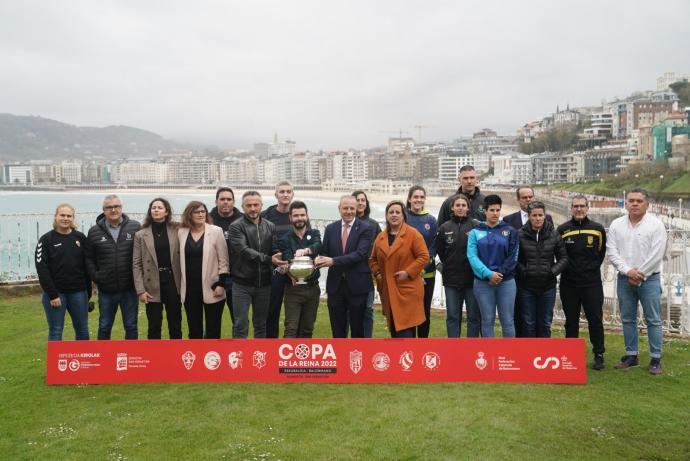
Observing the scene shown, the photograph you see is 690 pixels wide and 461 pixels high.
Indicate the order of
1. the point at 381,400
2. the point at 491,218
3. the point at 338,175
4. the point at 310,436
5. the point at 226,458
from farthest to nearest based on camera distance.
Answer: the point at 338,175, the point at 491,218, the point at 381,400, the point at 310,436, the point at 226,458

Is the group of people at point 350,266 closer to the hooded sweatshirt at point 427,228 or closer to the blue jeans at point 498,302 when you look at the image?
the blue jeans at point 498,302

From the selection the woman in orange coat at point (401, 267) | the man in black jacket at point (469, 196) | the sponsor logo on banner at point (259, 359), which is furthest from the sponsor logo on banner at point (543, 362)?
the sponsor logo on banner at point (259, 359)

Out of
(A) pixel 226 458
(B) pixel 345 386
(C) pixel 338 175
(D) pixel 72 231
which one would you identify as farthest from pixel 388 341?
(C) pixel 338 175

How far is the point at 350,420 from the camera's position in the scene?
4.13m

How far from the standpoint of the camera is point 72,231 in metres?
5.30

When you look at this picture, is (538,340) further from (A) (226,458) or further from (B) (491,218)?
(A) (226,458)

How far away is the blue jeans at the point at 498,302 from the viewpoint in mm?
5184

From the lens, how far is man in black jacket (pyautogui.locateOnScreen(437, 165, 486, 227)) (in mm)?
5715

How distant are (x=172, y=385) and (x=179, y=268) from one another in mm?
1026

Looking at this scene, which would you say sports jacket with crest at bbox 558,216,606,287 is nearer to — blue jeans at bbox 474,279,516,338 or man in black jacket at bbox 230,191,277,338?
blue jeans at bbox 474,279,516,338

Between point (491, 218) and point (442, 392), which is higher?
point (491, 218)

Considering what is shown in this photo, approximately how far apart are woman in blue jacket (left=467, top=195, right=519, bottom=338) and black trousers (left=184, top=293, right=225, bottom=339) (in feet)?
7.63

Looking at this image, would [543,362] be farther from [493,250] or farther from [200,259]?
[200,259]

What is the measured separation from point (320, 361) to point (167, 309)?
153cm
